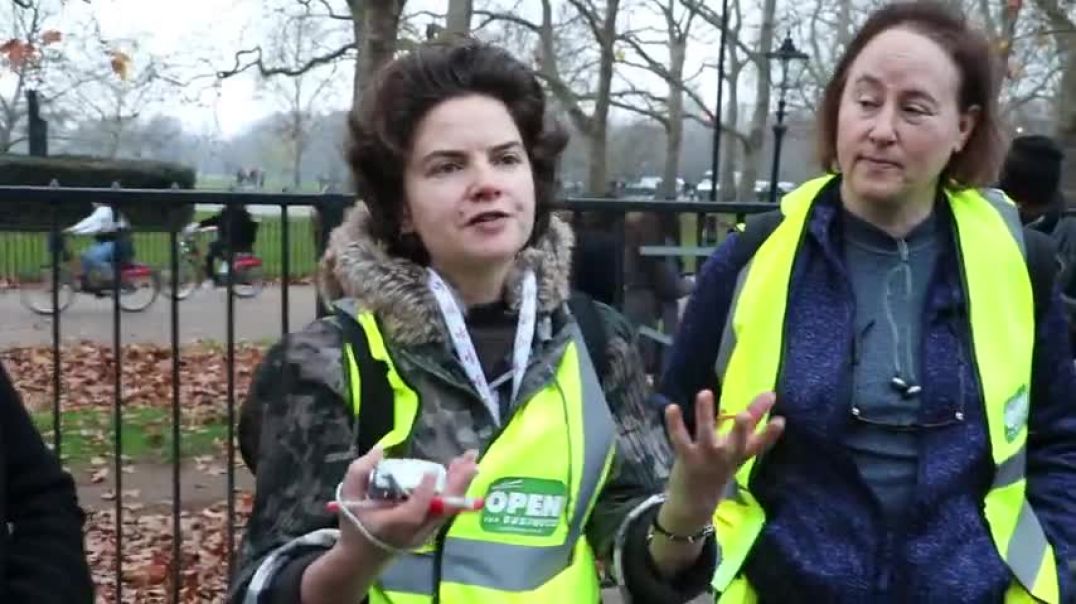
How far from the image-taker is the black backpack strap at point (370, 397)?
68.7 inches

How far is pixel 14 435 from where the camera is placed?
2.05 metres

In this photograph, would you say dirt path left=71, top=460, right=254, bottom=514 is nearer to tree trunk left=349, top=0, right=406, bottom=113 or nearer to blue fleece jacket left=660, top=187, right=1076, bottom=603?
tree trunk left=349, top=0, right=406, bottom=113

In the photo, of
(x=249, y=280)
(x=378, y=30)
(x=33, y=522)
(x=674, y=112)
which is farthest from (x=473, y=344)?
(x=674, y=112)

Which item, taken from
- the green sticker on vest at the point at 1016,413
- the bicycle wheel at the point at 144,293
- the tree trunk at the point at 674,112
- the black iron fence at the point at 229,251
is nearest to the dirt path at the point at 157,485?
the bicycle wheel at the point at 144,293

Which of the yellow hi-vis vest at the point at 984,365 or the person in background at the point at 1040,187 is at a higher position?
the person in background at the point at 1040,187

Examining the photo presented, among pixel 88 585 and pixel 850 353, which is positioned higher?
pixel 850 353

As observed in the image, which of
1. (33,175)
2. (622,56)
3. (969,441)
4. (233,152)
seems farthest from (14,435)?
(233,152)

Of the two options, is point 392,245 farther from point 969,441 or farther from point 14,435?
point 969,441

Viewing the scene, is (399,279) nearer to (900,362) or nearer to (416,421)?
(416,421)

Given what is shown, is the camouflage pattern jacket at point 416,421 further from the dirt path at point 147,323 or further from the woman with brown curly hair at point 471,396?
the dirt path at point 147,323

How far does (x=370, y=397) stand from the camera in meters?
1.75

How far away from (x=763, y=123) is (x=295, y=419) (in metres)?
39.4

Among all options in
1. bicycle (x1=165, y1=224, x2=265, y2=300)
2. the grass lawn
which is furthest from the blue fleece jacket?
the grass lawn

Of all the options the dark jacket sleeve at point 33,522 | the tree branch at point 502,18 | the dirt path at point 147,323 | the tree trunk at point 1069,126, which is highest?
the tree branch at point 502,18
